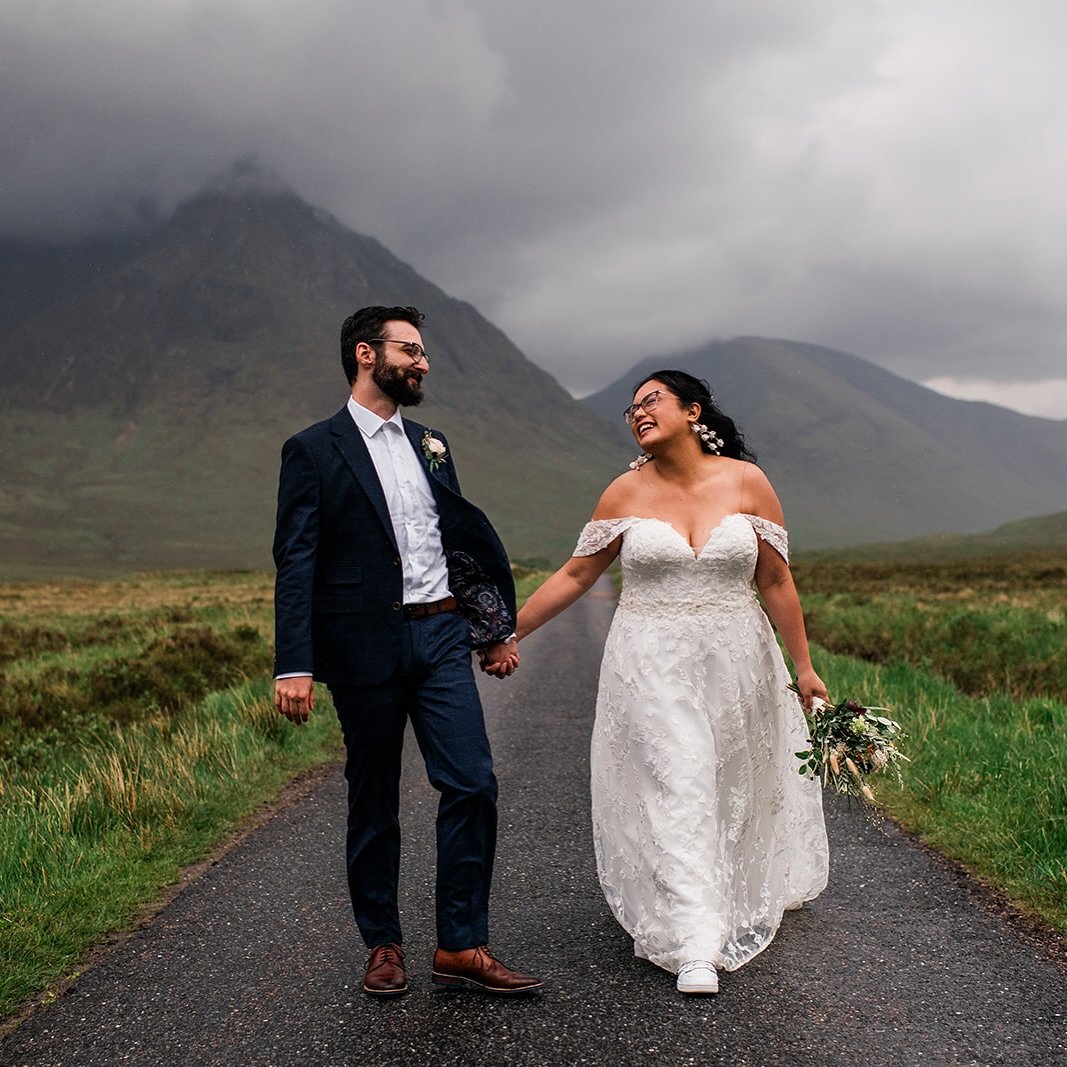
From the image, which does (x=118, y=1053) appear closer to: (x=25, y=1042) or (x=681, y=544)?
(x=25, y=1042)

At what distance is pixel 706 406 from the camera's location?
5199mm

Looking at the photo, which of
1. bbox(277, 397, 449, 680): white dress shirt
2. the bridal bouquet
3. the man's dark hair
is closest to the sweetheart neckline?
the bridal bouquet

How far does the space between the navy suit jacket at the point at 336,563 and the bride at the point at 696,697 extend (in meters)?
0.92

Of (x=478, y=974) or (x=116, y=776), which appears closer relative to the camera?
(x=478, y=974)

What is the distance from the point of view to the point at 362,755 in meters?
4.29

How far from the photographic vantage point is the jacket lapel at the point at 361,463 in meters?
4.28

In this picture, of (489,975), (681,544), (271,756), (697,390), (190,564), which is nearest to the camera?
(489,975)

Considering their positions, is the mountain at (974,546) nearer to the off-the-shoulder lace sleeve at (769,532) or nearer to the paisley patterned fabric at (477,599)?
the off-the-shoulder lace sleeve at (769,532)

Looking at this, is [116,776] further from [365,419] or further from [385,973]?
[365,419]

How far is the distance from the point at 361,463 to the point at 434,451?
36 cm

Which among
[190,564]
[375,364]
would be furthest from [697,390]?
[190,564]

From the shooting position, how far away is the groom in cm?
414

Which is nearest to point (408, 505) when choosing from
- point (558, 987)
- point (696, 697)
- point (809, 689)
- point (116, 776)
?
point (696, 697)

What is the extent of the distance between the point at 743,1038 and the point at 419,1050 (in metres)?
1.09
